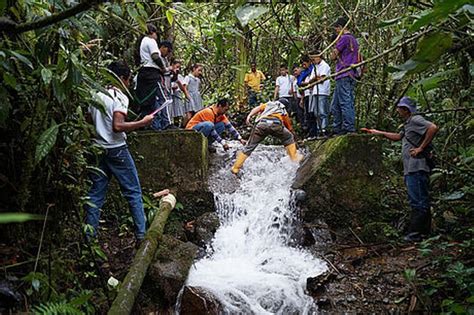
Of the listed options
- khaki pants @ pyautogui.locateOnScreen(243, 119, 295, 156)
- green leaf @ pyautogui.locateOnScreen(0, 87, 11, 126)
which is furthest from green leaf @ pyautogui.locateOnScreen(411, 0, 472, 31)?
khaki pants @ pyautogui.locateOnScreen(243, 119, 295, 156)

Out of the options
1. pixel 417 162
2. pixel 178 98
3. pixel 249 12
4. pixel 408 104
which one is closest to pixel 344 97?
pixel 408 104

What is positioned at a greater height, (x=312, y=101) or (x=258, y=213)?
(x=312, y=101)

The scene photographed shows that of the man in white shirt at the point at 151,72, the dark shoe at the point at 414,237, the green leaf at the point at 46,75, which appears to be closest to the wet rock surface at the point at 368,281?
the dark shoe at the point at 414,237

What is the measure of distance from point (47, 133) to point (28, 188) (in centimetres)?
59

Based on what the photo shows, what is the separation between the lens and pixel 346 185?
23.9ft

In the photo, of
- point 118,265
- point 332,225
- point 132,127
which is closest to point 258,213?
point 332,225

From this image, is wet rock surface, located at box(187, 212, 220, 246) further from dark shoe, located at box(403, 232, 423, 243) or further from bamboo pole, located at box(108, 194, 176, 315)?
dark shoe, located at box(403, 232, 423, 243)

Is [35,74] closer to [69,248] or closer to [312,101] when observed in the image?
[69,248]

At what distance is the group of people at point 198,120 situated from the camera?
4.66 metres

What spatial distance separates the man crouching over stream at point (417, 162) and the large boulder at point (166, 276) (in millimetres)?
3054

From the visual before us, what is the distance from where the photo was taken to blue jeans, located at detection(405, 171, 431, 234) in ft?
19.4

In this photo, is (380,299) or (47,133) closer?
(47,133)

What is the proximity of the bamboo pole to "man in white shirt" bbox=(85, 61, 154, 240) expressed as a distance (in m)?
0.24

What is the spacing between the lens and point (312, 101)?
9.54 m
